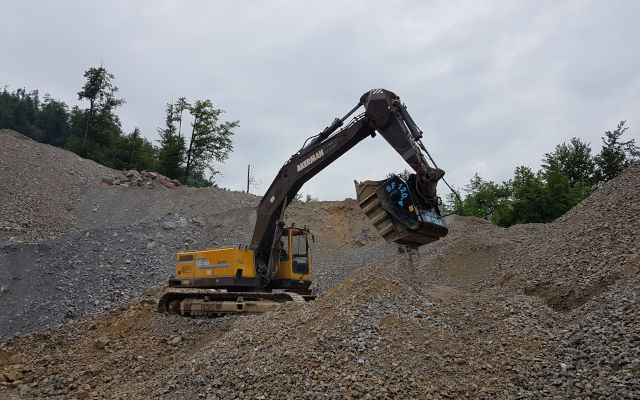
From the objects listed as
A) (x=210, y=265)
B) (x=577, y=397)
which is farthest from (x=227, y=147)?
(x=577, y=397)

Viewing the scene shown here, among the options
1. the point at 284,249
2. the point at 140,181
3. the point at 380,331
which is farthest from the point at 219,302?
the point at 140,181

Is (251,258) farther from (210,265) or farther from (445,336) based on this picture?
(445,336)

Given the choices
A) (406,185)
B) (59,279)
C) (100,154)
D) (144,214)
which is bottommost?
(59,279)

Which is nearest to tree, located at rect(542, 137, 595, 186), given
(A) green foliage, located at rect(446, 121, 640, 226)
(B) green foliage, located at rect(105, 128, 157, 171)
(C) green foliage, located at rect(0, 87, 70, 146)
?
(A) green foliage, located at rect(446, 121, 640, 226)

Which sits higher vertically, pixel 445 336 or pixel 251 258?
pixel 251 258

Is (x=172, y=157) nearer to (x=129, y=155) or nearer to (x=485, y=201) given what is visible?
(x=129, y=155)

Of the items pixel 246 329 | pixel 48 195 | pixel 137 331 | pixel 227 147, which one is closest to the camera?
pixel 246 329

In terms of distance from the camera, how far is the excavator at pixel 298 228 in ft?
27.4

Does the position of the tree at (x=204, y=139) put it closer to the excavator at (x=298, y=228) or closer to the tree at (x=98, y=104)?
the tree at (x=98, y=104)

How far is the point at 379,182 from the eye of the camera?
8781 millimetres

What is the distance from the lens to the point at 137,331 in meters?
10.6

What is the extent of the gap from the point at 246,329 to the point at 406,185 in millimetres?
3661

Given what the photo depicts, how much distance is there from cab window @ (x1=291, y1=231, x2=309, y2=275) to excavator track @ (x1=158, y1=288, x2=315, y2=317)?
708 mm

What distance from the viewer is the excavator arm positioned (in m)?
8.29
